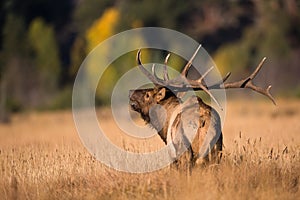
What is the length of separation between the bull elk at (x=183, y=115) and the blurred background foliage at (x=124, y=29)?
2380cm

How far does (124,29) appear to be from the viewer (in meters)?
44.6

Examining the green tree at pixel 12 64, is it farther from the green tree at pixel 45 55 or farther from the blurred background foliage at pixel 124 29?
the green tree at pixel 45 55

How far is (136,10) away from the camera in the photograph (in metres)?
61.1

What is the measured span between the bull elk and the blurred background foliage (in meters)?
23.8

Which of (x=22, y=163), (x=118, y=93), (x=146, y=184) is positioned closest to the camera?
(x=146, y=184)

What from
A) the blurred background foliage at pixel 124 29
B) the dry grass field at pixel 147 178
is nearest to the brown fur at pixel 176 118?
the dry grass field at pixel 147 178

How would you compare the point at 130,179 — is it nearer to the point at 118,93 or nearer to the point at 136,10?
the point at 118,93

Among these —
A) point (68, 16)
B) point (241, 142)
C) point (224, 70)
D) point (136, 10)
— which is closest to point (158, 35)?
point (136, 10)

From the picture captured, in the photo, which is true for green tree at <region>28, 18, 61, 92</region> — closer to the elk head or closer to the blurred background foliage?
the blurred background foliage

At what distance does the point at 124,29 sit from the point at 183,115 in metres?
35.2

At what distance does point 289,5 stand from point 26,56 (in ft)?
64.0

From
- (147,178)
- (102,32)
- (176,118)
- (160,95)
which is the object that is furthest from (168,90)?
(102,32)

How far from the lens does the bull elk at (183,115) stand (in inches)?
380

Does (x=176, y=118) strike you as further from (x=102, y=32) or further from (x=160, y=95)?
(x=102, y=32)
